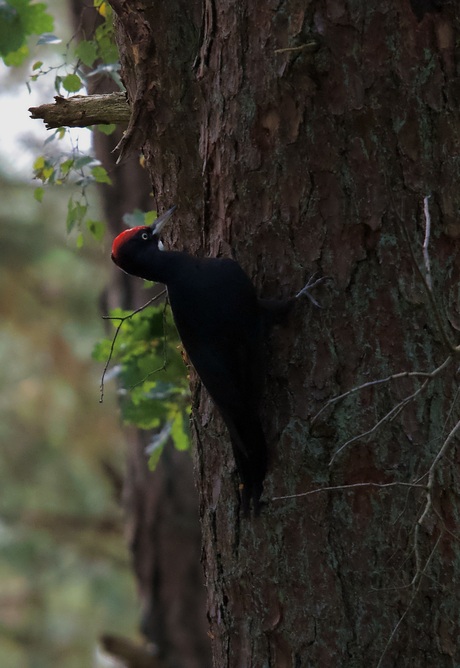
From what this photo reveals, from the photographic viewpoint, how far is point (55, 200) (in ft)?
29.7

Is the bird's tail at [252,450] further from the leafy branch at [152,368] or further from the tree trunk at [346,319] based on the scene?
the leafy branch at [152,368]

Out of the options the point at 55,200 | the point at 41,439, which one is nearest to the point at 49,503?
the point at 41,439

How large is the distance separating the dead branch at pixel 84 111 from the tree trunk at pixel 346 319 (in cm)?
65

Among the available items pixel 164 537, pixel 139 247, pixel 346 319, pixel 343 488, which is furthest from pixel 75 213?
pixel 164 537

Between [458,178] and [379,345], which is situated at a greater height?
[458,178]

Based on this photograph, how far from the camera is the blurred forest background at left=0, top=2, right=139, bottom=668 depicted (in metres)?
8.62

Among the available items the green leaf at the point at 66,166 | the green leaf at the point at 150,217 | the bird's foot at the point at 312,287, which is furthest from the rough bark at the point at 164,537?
the bird's foot at the point at 312,287

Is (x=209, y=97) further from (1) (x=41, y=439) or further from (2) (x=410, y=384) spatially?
(1) (x=41, y=439)

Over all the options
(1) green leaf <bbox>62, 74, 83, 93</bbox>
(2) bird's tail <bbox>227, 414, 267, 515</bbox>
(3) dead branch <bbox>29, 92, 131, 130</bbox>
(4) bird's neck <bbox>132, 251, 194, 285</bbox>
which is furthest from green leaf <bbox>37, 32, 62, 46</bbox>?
(2) bird's tail <bbox>227, 414, 267, 515</bbox>

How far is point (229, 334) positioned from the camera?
2338 mm

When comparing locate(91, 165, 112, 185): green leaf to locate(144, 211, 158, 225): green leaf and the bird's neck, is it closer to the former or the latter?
locate(144, 211, 158, 225): green leaf

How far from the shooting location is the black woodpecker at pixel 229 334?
2.12m

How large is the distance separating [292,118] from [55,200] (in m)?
7.28

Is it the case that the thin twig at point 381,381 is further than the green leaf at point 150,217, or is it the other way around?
the green leaf at point 150,217
